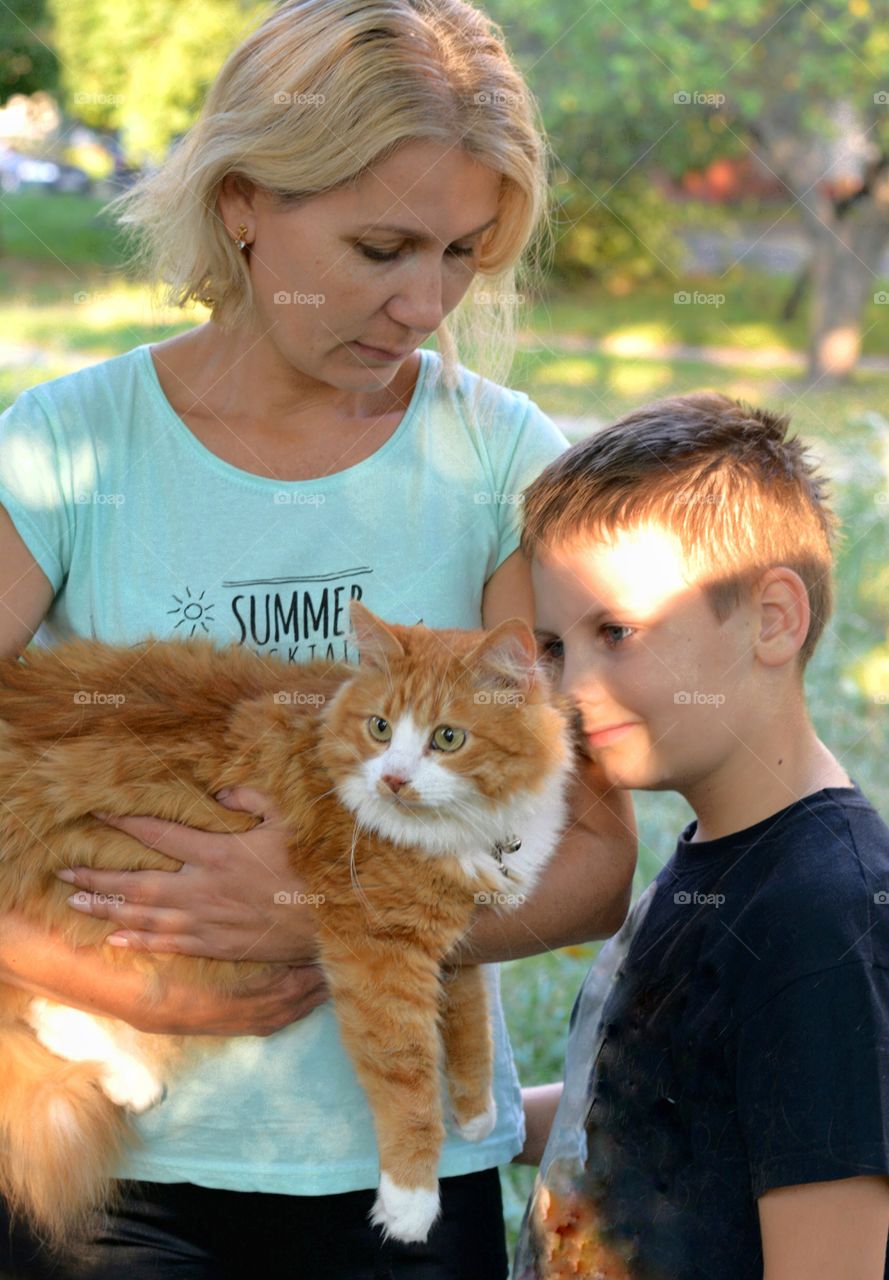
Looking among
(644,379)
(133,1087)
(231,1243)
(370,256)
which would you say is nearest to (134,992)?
(133,1087)

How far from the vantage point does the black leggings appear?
188 centimetres

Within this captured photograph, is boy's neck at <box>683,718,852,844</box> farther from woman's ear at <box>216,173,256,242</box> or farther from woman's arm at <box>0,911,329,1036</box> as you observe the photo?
woman's ear at <box>216,173,256,242</box>

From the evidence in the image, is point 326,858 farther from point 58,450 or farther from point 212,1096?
point 58,450

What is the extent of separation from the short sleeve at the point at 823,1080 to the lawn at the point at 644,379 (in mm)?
1533

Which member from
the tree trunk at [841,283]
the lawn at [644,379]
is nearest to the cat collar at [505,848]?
the lawn at [644,379]

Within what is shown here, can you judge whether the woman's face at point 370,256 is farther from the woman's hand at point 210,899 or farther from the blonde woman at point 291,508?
the woman's hand at point 210,899

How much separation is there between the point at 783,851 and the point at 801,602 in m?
0.38

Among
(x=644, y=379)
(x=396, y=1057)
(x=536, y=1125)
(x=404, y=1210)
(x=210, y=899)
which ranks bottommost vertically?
(x=644, y=379)

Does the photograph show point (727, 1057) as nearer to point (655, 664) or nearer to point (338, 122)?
point (655, 664)

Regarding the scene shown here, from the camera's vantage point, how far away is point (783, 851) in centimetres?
159

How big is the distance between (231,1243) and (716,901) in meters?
0.93

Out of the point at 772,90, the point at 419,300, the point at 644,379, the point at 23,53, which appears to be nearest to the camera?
the point at 419,300

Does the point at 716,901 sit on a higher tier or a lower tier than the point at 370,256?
lower

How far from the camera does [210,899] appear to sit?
6.21 ft
